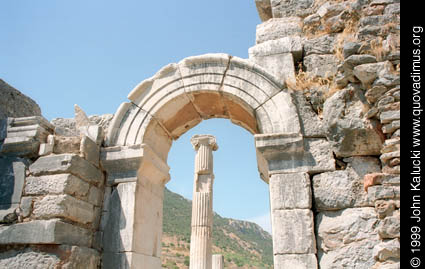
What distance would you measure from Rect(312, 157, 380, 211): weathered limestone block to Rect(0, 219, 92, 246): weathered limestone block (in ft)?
9.49

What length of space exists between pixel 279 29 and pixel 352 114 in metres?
1.88

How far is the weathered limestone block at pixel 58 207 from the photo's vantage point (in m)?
3.97

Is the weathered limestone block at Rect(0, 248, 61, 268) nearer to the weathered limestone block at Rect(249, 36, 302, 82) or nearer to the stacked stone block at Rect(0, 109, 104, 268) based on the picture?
the stacked stone block at Rect(0, 109, 104, 268)

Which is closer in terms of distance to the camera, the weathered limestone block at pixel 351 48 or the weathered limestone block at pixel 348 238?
the weathered limestone block at pixel 348 238

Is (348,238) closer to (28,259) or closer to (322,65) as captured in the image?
(322,65)

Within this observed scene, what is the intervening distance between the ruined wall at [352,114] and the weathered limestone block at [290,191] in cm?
13

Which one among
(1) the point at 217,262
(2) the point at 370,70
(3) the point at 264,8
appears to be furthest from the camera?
(1) the point at 217,262

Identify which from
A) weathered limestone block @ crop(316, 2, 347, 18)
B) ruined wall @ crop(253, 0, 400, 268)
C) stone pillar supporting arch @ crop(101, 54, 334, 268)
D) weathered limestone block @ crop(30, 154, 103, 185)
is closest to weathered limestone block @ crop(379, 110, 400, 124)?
ruined wall @ crop(253, 0, 400, 268)

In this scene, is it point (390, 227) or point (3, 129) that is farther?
point (3, 129)

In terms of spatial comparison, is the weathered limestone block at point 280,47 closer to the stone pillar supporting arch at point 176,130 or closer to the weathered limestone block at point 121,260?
the stone pillar supporting arch at point 176,130

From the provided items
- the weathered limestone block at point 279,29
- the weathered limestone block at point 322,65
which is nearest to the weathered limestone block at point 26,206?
the weathered limestone block at point 279,29

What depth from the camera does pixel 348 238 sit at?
3785 millimetres

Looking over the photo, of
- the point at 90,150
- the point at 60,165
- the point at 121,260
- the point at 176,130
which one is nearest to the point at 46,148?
the point at 60,165
